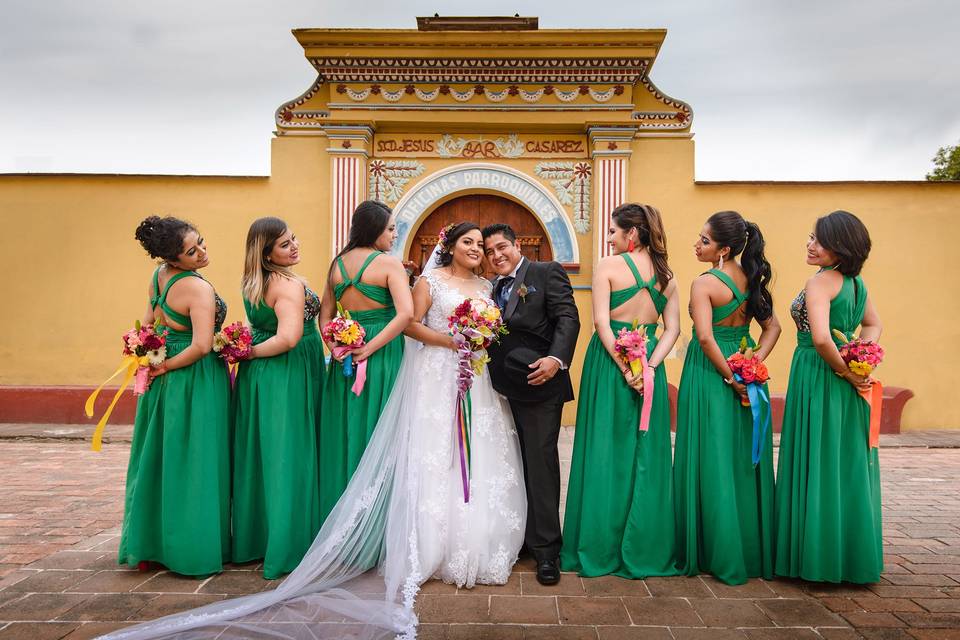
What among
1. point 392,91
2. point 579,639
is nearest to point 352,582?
point 579,639

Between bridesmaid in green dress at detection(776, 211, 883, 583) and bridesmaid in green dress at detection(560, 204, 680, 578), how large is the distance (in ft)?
2.20

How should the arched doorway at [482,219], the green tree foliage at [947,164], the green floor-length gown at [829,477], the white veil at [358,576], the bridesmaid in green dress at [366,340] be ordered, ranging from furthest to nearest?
the green tree foliage at [947,164] < the arched doorway at [482,219] < the bridesmaid in green dress at [366,340] < the green floor-length gown at [829,477] < the white veil at [358,576]

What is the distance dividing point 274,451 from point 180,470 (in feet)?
1.70

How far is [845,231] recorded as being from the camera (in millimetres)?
3678

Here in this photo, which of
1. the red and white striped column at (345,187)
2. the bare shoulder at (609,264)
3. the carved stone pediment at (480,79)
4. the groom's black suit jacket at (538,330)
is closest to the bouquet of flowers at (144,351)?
the groom's black suit jacket at (538,330)

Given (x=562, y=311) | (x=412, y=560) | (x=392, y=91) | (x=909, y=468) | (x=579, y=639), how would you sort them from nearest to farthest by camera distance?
(x=579, y=639) < (x=412, y=560) < (x=562, y=311) < (x=909, y=468) < (x=392, y=91)

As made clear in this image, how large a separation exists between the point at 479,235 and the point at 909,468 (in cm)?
566

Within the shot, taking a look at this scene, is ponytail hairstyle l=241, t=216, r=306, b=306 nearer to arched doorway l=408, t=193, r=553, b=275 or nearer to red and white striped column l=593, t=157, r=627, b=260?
arched doorway l=408, t=193, r=553, b=275

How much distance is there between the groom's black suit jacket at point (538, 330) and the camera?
3.77m

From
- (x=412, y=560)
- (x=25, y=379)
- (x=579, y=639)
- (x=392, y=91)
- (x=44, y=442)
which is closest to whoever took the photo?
(x=579, y=639)

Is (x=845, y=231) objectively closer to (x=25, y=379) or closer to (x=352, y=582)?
(x=352, y=582)

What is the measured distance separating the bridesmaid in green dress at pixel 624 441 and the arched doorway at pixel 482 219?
4.84 meters

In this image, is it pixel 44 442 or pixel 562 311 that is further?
pixel 44 442

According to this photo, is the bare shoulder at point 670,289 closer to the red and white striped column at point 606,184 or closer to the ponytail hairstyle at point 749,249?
the ponytail hairstyle at point 749,249
